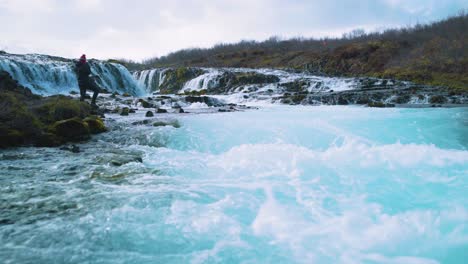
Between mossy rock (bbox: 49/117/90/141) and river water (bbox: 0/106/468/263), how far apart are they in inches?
47.2

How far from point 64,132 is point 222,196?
620 centimetres

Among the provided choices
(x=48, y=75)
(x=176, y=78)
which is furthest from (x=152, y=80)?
(x=48, y=75)

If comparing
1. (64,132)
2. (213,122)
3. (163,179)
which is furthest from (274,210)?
(213,122)

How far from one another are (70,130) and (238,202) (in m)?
6.61

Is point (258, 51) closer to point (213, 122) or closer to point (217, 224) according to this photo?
point (213, 122)

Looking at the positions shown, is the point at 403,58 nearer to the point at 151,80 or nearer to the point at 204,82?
the point at 204,82

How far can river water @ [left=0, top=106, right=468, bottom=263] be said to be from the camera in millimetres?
3682

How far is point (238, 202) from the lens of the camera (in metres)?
5.09

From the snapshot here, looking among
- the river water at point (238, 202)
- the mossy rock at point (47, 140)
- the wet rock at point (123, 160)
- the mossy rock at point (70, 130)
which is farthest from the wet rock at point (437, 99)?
the mossy rock at point (47, 140)

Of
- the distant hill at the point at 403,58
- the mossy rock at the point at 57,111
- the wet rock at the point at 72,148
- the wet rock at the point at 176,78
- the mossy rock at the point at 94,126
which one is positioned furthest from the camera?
the wet rock at the point at 176,78

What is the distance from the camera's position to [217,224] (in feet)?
14.2

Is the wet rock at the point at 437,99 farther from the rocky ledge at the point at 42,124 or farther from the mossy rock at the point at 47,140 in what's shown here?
the mossy rock at the point at 47,140

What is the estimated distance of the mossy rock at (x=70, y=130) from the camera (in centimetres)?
934

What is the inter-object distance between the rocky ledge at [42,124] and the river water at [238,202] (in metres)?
0.72
